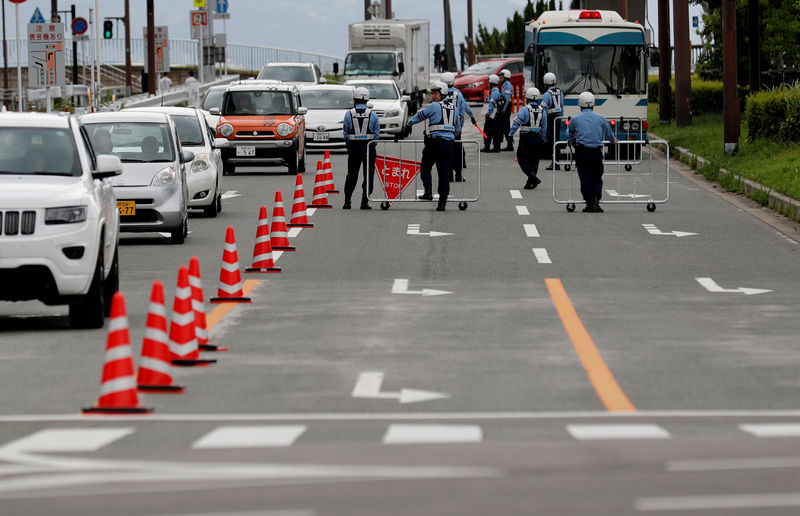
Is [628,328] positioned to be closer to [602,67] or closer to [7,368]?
[7,368]

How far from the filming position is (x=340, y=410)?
9.46m

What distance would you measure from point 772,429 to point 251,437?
8.75 feet

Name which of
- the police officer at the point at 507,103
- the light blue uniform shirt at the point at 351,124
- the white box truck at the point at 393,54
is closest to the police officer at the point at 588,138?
the light blue uniform shirt at the point at 351,124

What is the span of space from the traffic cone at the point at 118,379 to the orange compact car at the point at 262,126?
2373 cm

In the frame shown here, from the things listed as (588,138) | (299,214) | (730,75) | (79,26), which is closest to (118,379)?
(299,214)

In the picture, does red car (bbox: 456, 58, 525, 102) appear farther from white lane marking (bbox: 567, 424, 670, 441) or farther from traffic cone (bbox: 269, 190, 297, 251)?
white lane marking (bbox: 567, 424, 670, 441)

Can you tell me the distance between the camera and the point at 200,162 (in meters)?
24.0

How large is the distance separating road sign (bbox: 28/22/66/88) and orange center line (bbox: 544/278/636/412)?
28.0 meters

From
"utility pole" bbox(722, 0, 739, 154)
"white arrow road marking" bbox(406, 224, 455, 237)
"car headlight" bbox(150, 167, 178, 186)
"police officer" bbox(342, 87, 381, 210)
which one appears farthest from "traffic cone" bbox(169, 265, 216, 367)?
"utility pole" bbox(722, 0, 739, 154)

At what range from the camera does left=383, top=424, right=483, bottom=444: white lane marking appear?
839 cm

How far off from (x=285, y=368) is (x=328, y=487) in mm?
3966

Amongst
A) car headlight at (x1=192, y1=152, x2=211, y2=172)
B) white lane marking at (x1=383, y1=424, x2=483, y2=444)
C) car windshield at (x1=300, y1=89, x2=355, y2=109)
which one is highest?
car windshield at (x1=300, y1=89, x2=355, y2=109)

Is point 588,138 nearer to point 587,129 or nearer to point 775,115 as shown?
point 587,129

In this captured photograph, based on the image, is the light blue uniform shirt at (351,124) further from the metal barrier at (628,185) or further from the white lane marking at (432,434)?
the white lane marking at (432,434)
